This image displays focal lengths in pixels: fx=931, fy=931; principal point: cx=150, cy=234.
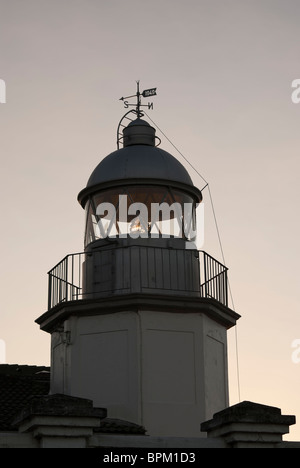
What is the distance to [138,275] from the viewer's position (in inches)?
723

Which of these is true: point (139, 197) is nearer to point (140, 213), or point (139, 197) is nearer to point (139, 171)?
point (140, 213)

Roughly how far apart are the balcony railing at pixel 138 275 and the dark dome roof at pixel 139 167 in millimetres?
1494

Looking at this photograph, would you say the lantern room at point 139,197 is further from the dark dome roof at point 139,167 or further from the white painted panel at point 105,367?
the white painted panel at point 105,367

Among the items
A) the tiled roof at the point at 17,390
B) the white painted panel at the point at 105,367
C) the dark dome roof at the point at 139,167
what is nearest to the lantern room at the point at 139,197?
the dark dome roof at the point at 139,167

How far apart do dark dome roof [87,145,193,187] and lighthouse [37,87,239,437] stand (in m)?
0.03

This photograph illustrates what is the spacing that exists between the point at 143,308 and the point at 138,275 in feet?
2.34

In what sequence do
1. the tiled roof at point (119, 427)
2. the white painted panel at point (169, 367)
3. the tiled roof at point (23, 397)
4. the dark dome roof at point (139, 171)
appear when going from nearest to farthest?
the tiled roof at point (119, 427) < the tiled roof at point (23, 397) < the white painted panel at point (169, 367) < the dark dome roof at point (139, 171)

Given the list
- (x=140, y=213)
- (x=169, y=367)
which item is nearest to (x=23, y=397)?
(x=169, y=367)

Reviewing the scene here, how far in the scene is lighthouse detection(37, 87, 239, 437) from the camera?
1788 centimetres

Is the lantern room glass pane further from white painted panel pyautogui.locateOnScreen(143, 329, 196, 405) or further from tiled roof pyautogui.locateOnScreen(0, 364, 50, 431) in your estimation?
tiled roof pyautogui.locateOnScreen(0, 364, 50, 431)

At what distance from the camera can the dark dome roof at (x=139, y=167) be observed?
18.9 m

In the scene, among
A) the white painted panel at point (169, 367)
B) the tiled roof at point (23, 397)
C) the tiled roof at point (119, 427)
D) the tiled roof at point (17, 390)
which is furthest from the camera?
the tiled roof at point (17, 390)

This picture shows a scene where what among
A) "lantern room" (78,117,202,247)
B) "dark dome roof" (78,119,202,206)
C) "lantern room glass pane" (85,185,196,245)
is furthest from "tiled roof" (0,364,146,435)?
"dark dome roof" (78,119,202,206)
